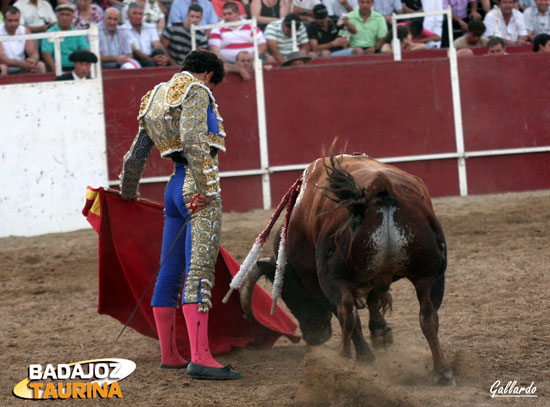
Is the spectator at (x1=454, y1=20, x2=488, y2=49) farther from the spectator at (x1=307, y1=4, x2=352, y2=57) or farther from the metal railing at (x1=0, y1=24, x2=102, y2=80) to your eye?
the metal railing at (x1=0, y1=24, x2=102, y2=80)

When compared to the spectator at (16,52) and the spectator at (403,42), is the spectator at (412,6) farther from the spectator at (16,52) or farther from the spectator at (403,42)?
the spectator at (16,52)

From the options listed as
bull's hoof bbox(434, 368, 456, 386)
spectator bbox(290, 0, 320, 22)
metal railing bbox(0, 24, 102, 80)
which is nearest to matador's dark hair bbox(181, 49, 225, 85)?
bull's hoof bbox(434, 368, 456, 386)

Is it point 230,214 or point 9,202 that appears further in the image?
point 230,214

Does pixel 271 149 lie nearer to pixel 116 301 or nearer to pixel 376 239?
pixel 116 301

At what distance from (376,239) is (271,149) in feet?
20.8

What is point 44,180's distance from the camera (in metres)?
8.95

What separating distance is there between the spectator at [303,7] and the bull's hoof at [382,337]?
708 cm

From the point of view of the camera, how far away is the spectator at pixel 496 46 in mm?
10367

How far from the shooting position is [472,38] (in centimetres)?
1091

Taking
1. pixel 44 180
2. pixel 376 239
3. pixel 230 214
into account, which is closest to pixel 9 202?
pixel 44 180

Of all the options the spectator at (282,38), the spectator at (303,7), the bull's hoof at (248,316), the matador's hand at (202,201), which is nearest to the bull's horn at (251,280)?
the bull's hoof at (248,316)

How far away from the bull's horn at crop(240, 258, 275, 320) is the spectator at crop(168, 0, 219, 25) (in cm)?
630

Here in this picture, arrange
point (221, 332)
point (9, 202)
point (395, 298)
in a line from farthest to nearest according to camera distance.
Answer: point (9, 202) < point (395, 298) < point (221, 332)

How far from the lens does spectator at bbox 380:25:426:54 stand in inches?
421
